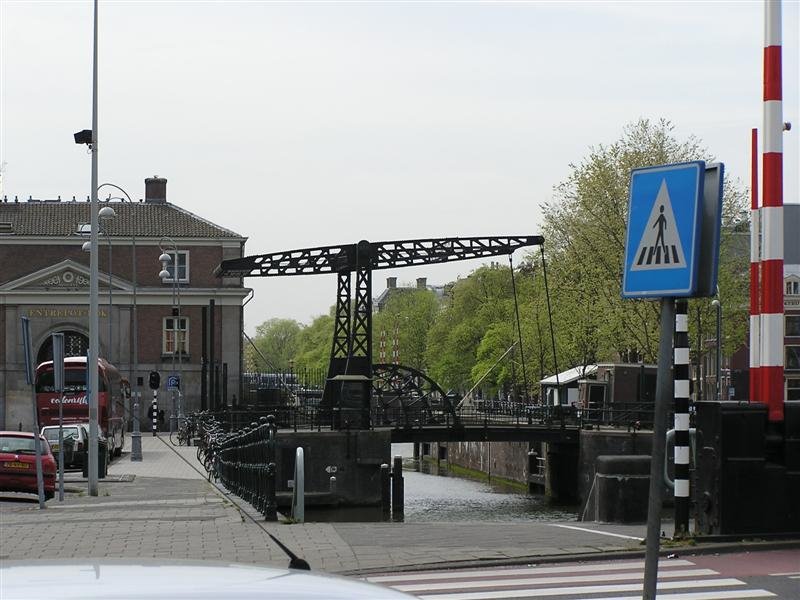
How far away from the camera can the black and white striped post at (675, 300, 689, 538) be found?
13.2m

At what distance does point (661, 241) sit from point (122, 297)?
66.9 metres

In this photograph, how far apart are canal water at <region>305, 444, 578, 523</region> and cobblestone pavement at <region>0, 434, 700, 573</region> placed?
46.4 feet

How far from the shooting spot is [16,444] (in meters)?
24.9

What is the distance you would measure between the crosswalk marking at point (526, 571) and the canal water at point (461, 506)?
1870 centimetres

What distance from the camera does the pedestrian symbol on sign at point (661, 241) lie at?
22.5 feet

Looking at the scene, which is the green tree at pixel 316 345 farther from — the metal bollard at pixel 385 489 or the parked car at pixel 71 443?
the parked car at pixel 71 443

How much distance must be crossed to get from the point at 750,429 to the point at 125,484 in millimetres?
17090

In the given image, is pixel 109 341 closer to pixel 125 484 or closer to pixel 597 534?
pixel 125 484

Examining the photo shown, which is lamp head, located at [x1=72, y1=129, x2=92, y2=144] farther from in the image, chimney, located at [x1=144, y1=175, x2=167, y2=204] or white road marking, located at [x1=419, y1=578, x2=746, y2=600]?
chimney, located at [x1=144, y1=175, x2=167, y2=204]

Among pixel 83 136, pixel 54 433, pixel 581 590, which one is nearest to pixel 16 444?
pixel 83 136

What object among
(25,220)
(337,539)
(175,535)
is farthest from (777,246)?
(25,220)

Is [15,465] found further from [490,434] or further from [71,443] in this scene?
[490,434]

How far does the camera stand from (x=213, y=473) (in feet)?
98.3

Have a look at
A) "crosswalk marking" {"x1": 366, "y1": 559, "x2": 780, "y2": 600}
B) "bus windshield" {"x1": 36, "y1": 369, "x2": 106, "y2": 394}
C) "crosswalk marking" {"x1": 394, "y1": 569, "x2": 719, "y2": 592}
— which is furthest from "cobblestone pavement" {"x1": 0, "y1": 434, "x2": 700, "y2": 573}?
"bus windshield" {"x1": 36, "y1": 369, "x2": 106, "y2": 394}
